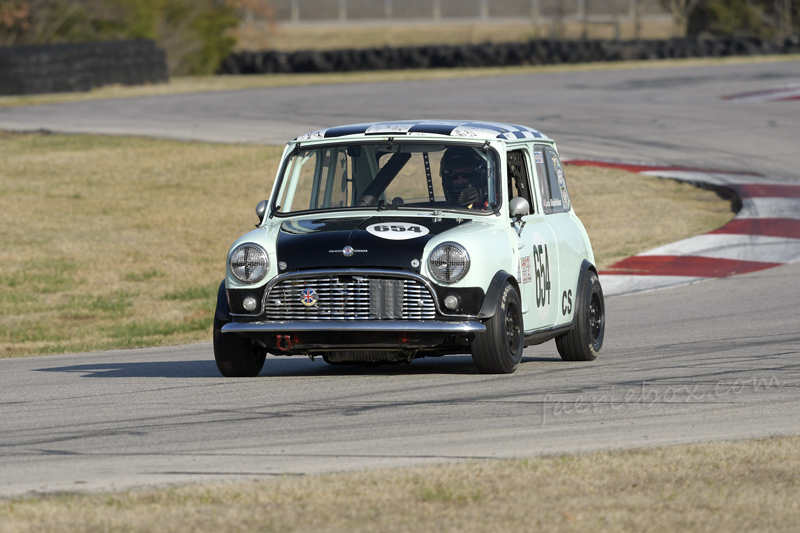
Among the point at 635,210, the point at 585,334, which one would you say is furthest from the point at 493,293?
the point at 635,210

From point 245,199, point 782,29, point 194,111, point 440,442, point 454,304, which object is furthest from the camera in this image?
point 782,29

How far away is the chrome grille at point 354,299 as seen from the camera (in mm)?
7199

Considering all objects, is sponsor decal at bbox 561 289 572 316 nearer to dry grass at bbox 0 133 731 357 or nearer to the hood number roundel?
the hood number roundel

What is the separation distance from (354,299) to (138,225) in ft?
34.0

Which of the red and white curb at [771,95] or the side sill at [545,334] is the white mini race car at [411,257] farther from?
the red and white curb at [771,95]

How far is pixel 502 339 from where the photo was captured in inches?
288

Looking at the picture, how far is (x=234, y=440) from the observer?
224 inches

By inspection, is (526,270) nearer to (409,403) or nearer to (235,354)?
(409,403)

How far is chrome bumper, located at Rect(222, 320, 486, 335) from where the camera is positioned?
707cm

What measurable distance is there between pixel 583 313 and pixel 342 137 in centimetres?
207

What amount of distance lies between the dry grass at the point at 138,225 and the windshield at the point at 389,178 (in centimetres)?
344

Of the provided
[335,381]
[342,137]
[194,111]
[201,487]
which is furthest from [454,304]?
[194,111]

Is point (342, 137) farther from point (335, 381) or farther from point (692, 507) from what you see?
point (692, 507)

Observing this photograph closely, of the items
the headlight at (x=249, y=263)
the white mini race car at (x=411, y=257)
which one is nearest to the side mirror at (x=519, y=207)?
the white mini race car at (x=411, y=257)
